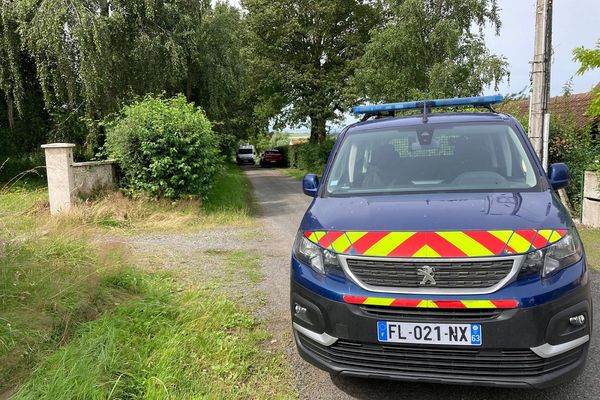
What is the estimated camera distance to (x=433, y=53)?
15398 mm

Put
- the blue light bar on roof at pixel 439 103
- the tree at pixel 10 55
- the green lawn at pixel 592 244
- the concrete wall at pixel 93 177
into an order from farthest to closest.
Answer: the tree at pixel 10 55 → the concrete wall at pixel 93 177 → the green lawn at pixel 592 244 → the blue light bar on roof at pixel 439 103

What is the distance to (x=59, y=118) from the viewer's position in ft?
45.0

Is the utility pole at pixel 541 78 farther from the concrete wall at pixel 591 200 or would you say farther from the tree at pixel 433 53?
the tree at pixel 433 53

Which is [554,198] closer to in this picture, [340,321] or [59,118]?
[340,321]

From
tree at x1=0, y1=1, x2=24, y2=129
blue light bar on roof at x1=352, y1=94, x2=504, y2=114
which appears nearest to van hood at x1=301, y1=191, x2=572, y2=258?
blue light bar on roof at x1=352, y1=94, x2=504, y2=114

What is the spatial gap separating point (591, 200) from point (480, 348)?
27.4 feet

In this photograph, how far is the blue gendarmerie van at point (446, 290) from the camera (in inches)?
96.8

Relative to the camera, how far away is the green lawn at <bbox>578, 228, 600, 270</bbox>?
6.29 metres

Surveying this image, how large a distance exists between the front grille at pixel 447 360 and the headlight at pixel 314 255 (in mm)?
459

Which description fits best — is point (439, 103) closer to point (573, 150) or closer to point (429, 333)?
point (429, 333)

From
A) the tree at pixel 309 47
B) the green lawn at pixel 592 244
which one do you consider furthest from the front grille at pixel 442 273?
the tree at pixel 309 47

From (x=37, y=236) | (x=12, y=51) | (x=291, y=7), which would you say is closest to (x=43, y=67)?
(x=12, y=51)

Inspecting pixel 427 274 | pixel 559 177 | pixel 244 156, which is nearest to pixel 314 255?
pixel 427 274

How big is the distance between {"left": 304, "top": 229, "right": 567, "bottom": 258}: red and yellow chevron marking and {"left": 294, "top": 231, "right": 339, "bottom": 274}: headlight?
0.08 meters
